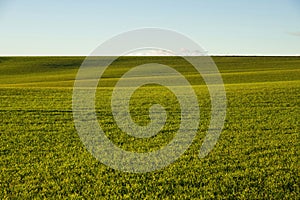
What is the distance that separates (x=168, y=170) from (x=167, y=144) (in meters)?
2.81

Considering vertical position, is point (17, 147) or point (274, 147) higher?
point (274, 147)

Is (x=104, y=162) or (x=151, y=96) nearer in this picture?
(x=104, y=162)

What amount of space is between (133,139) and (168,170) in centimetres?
362

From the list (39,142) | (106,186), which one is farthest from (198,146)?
(39,142)

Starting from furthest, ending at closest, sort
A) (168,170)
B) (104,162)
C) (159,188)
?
(104,162) < (168,170) < (159,188)

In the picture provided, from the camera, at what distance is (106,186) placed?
8305 millimetres

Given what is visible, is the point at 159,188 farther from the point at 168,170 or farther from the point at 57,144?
the point at 57,144

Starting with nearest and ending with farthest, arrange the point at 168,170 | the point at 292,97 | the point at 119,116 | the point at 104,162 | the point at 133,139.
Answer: the point at 168,170 < the point at 104,162 < the point at 133,139 < the point at 119,116 < the point at 292,97

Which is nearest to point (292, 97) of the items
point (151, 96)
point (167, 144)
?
point (151, 96)

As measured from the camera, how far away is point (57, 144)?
39.8 feet

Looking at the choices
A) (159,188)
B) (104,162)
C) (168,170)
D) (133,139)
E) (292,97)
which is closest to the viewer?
(159,188)

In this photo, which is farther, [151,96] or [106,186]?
[151,96]

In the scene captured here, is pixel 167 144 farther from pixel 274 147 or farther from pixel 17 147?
pixel 17 147

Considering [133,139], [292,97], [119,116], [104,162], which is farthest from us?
[292,97]
